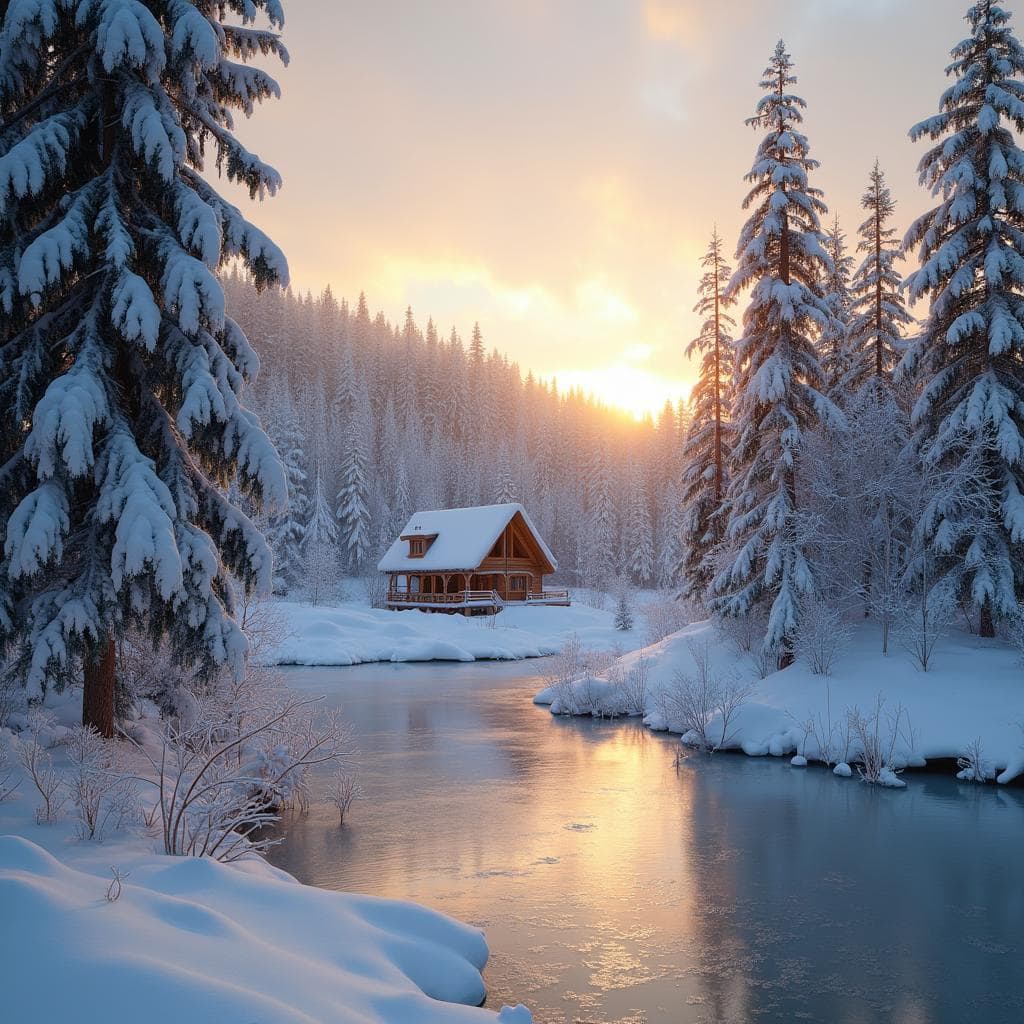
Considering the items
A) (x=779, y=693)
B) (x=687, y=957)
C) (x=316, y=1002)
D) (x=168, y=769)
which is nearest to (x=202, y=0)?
(x=168, y=769)

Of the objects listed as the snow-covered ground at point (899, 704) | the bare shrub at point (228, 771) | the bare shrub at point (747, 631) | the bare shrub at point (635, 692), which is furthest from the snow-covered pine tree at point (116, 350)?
the bare shrub at point (747, 631)

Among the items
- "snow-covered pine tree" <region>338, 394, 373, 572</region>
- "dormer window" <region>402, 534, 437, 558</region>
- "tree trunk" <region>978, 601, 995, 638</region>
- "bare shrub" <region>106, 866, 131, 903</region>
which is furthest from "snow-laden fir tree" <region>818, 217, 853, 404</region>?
"snow-covered pine tree" <region>338, 394, 373, 572</region>

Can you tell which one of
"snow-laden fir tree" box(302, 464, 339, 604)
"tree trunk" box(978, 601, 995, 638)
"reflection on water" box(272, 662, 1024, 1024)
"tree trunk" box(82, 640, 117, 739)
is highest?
"snow-laden fir tree" box(302, 464, 339, 604)

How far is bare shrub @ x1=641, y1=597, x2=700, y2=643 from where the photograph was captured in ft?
102

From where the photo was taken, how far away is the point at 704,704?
64.9 ft

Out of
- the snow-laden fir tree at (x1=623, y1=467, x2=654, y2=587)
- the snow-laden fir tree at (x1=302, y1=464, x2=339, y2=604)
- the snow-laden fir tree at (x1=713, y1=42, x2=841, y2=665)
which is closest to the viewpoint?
the snow-laden fir tree at (x1=713, y1=42, x2=841, y2=665)

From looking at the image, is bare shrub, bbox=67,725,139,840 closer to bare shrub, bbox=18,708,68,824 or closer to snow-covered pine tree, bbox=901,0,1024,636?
bare shrub, bbox=18,708,68,824

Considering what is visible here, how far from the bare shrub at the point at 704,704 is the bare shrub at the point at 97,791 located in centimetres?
1361

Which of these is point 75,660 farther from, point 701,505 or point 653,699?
point 701,505

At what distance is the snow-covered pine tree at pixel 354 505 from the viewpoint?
65.0 meters

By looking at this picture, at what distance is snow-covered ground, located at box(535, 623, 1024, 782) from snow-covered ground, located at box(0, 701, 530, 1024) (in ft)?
40.4

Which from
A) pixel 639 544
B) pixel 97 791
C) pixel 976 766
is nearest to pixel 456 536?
pixel 639 544

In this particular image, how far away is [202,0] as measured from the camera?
36.9ft

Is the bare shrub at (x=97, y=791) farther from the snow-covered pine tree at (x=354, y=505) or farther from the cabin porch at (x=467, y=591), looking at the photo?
the snow-covered pine tree at (x=354, y=505)
